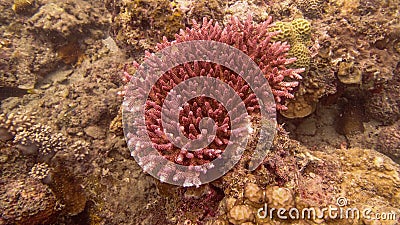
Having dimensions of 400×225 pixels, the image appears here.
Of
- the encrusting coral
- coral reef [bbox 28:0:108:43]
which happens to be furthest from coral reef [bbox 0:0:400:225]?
coral reef [bbox 28:0:108:43]

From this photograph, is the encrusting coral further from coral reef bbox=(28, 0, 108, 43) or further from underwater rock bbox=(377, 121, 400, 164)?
coral reef bbox=(28, 0, 108, 43)

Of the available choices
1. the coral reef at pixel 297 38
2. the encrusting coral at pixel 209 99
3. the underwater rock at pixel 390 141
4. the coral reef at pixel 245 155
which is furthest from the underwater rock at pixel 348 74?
the underwater rock at pixel 390 141

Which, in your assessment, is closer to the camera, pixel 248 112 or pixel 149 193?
pixel 248 112

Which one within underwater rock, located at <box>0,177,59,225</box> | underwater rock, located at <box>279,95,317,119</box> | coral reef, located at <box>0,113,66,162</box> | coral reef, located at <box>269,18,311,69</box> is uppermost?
coral reef, located at <box>269,18,311,69</box>

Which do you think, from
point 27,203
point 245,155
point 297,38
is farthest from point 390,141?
point 27,203

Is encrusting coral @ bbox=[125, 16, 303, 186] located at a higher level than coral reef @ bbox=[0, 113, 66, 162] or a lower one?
higher

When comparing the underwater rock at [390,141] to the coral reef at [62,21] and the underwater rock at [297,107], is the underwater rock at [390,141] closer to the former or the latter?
the underwater rock at [297,107]

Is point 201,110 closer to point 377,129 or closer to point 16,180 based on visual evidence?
point 16,180

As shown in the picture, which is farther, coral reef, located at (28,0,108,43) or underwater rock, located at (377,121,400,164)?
coral reef, located at (28,0,108,43)

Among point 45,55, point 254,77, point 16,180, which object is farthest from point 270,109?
point 45,55
